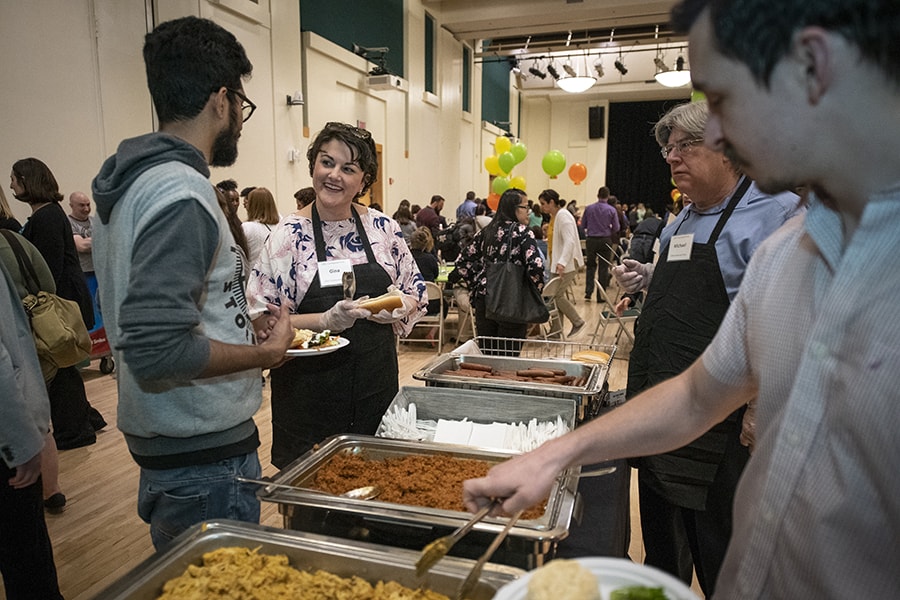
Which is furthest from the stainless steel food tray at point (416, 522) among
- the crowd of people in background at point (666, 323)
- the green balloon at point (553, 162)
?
the green balloon at point (553, 162)

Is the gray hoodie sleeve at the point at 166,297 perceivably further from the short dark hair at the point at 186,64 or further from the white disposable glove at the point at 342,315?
the white disposable glove at the point at 342,315

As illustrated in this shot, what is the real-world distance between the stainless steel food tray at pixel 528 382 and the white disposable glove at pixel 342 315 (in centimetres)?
39

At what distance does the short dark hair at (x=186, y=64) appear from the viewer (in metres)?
1.21

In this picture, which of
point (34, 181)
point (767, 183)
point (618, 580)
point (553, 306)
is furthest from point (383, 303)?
point (553, 306)

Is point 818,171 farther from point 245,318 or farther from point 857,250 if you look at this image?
point 245,318

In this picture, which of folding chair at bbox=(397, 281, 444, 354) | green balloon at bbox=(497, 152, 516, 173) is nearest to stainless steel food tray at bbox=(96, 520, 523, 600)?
folding chair at bbox=(397, 281, 444, 354)

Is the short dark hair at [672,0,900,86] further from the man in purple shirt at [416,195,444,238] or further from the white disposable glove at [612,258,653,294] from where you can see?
the man in purple shirt at [416,195,444,238]

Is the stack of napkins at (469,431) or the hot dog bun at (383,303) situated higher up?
the hot dog bun at (383,303)

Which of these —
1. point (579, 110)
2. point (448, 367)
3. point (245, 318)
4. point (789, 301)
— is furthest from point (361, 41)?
point (579, 110)

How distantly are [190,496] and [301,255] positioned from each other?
0.97 meters

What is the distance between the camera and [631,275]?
233 cm

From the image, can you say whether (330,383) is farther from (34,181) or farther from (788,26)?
(34,181)

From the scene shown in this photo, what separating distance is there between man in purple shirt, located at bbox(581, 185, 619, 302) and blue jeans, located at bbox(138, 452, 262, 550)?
27.9 ft

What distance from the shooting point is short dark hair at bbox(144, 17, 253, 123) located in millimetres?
1211
